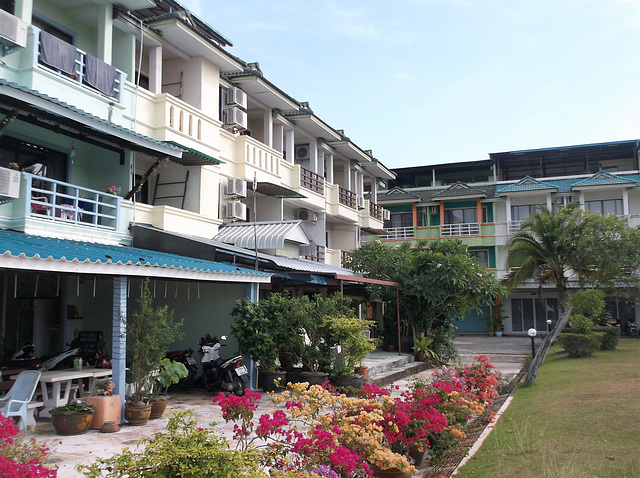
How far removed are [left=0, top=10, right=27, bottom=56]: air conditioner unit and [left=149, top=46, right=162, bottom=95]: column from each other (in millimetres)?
3951

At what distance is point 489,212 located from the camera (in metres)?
36.1

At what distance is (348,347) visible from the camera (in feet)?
37.6

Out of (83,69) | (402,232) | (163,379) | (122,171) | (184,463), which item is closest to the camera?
(184,463)

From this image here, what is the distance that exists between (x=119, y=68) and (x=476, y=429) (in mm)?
10882

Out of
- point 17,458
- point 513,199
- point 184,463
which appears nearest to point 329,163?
point 513,199

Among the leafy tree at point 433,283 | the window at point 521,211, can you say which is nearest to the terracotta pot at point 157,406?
the leafy tree at point 433,283

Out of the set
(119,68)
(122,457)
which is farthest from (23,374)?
(119,68)

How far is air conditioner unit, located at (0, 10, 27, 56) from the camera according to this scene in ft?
30.9

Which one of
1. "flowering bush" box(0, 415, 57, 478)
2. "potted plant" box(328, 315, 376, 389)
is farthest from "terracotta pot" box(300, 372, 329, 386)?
"flowering bush" box(0, 415, 57, 478)

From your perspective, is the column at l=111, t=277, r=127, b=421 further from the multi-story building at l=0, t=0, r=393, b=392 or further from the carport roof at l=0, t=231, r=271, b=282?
the carport roof at l=0, t=231, r=271, b=282

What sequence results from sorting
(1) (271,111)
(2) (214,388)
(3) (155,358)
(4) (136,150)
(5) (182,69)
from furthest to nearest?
(1) (271,111) < (5) (182,69) < (4) (136,150) < (2) (214,388) < (3) (155,358)

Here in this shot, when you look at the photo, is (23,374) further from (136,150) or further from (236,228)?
(236,228)

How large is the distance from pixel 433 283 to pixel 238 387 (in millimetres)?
7830

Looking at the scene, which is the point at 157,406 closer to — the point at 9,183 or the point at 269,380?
the point at 269,380
